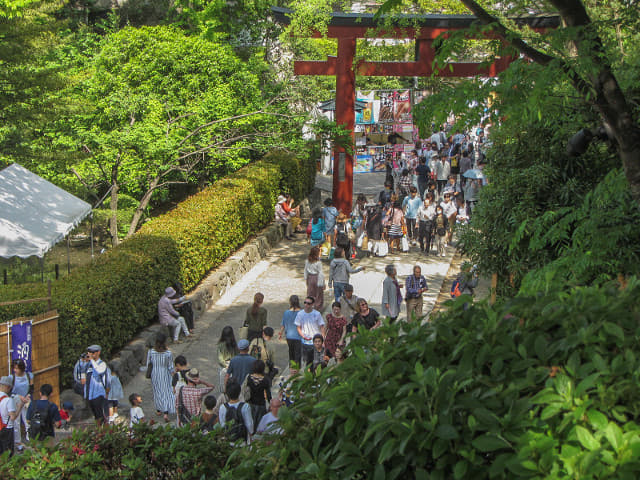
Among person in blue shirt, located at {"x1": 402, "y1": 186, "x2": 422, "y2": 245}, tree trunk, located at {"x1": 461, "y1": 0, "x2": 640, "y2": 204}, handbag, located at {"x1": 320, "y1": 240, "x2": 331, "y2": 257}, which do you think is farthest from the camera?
person in blue shirt, located at {"x1": 402, "y1": 186, "x2": 422, "y2": 245}

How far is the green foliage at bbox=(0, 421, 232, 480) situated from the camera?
494 cm

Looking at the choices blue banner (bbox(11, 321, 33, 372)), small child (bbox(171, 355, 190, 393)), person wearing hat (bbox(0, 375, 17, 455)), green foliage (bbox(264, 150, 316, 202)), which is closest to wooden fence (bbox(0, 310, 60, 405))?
blue banner (bbox(11, 321, 33, 372))

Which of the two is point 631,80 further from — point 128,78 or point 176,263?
point 128,78

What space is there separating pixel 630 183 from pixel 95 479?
4854mm

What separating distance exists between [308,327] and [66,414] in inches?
137

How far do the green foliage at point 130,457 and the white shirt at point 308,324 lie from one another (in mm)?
5581

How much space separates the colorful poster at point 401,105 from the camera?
76.3ft

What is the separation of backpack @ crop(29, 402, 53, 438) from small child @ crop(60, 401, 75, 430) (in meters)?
0.68

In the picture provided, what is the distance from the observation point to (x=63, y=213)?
14977 mm

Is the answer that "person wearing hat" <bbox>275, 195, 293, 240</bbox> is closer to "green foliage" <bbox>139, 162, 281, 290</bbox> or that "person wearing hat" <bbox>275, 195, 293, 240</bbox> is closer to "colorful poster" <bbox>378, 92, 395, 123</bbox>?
"green foliage" <bbox>139, 162, 281, 290</bbox>

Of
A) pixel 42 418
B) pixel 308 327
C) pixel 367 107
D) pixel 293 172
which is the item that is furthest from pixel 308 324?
pixel 367 107

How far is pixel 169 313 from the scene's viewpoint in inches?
521

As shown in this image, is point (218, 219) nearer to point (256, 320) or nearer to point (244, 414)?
point (256, 320)

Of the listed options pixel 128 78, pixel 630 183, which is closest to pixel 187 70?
pixel 128 78
